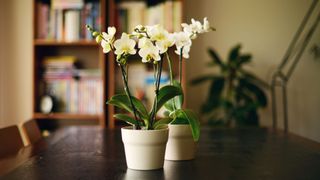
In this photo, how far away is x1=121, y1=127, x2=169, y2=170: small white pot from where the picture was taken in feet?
3.55

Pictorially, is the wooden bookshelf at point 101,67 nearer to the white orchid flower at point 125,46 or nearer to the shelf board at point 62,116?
the shelf board at point 62,116

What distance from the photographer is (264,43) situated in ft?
10.9

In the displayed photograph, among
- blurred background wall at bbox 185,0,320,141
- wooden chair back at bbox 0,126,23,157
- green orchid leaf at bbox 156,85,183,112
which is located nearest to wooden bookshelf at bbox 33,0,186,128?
blurred background wall at bbox 185,0,320,141

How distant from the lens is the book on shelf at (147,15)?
297cm

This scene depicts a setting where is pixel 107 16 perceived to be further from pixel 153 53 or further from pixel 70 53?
pixel 153 53

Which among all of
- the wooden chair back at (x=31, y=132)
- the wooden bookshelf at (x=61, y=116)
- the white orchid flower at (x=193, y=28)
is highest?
the white orchid flower at (x=193, y=28)

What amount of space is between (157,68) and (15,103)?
244 centimetres

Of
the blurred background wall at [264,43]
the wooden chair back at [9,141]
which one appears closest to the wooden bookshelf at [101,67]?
the blurred background wall at [264,43]

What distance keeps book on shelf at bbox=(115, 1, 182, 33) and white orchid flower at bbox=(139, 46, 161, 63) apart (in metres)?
1.95

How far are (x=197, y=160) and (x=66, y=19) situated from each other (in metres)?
2.12

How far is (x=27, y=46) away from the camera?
3266 mm

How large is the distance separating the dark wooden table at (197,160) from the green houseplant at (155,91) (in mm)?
52

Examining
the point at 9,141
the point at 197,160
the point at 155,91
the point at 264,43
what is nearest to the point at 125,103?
the point at 155,91

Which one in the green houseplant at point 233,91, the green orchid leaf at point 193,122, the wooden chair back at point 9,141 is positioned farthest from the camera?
the green houseplant at point 233,91
